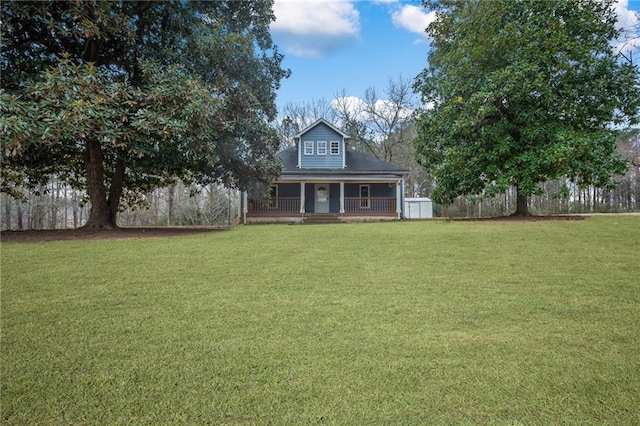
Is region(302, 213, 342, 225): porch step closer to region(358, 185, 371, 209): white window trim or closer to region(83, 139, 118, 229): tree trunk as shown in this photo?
region(358, 185, 371, 209): white window trim

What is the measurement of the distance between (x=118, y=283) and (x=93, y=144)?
7612mm

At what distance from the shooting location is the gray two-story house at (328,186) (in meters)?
18.8

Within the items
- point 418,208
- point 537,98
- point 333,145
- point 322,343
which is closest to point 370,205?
point 333,145

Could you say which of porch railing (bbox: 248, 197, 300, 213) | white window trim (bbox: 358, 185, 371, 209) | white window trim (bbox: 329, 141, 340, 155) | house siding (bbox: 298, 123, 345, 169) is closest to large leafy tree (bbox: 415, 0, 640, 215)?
white window trim (bbox: 358, 185, 371, 209)

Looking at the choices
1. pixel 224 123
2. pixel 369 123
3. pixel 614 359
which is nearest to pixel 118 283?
pixel 614 359

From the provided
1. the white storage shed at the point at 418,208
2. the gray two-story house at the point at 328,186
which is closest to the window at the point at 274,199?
the gray two-story house at the point at 328,186

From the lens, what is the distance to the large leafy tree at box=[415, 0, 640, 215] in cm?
1176

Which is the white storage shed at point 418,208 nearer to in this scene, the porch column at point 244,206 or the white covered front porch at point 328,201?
the white covered front porch at point 328,201

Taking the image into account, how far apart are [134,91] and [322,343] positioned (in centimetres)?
826

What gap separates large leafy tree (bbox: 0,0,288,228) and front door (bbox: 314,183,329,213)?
7194mm

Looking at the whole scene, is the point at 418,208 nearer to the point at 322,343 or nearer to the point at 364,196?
the point at 364,196

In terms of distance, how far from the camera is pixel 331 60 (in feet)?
34.7

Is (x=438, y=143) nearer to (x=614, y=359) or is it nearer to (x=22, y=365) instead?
(x=614, y=359)

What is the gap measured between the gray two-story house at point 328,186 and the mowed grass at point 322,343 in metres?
13.2
